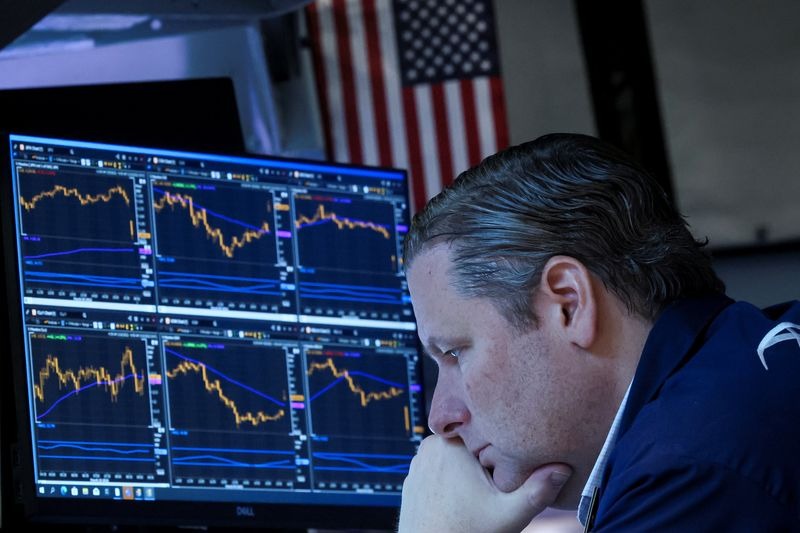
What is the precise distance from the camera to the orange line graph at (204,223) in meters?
2.13

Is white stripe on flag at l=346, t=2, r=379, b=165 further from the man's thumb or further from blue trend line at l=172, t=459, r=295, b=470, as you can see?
the man's thumb

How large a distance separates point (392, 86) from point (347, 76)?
23 cm

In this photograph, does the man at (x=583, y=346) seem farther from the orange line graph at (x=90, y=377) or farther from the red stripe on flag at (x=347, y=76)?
the red stripe on flag at (x=347, y=76)

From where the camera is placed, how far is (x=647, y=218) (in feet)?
5.14

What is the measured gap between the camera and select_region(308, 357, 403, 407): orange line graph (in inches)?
86.2

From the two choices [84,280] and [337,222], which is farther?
[337,222]

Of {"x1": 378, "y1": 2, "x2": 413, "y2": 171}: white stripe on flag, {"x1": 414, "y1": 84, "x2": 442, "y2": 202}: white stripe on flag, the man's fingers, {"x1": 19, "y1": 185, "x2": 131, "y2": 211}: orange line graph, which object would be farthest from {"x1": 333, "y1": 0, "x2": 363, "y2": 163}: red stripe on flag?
the man's fingers

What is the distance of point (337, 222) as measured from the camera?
89.7 inches

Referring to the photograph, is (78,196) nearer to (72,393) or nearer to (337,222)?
(72,393)

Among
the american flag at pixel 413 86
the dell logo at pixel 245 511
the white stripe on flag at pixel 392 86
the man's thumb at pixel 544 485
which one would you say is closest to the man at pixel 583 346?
Answer: the man's thumb at pixel 544 485

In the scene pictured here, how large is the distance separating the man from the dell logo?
16.8 inches

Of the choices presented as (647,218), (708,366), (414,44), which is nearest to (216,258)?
(647,218)

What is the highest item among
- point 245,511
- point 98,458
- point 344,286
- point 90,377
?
point 344,286

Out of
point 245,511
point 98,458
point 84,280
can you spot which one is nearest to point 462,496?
point 245,511
